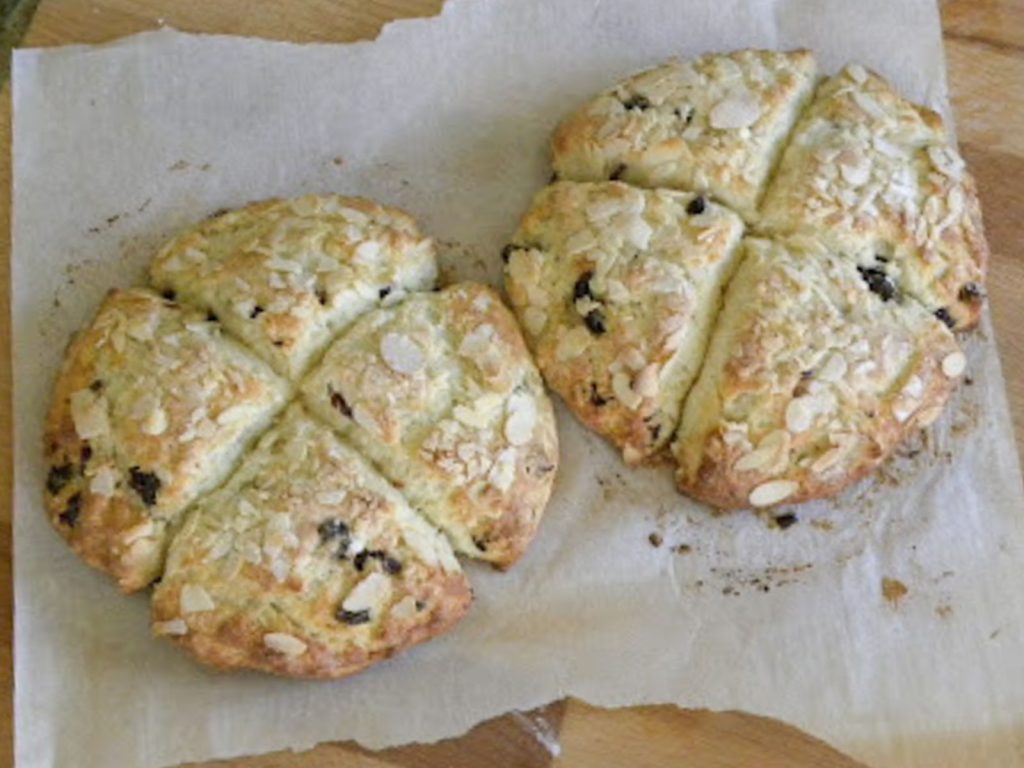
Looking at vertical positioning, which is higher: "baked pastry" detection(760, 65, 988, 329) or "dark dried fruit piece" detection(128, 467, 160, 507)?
"baked pastry" detection(760, 65, 988, 329)

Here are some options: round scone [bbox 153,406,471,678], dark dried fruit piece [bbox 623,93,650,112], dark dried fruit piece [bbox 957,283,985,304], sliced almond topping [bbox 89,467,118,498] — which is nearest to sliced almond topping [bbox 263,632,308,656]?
round scone [bbox 153,406,471,678]

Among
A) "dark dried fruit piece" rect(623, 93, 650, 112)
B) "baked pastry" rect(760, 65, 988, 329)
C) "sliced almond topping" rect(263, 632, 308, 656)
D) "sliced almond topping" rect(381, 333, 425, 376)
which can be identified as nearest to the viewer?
"sliced almond topping" rect(263, 632, 308, 656)

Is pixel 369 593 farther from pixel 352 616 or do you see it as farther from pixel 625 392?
pixel 625 392

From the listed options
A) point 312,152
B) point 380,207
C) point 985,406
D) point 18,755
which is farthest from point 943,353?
point 18,755

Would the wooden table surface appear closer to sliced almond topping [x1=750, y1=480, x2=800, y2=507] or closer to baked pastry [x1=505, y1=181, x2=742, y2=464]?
sliced almond topping [x1=750, y1=480, x2=800, y2=507]

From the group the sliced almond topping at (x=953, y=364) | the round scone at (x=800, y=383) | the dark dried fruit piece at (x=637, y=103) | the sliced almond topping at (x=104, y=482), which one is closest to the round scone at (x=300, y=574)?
the sliced almond topping at (x=104, y=482)

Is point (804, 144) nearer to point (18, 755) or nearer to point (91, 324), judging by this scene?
point (91, 324)
